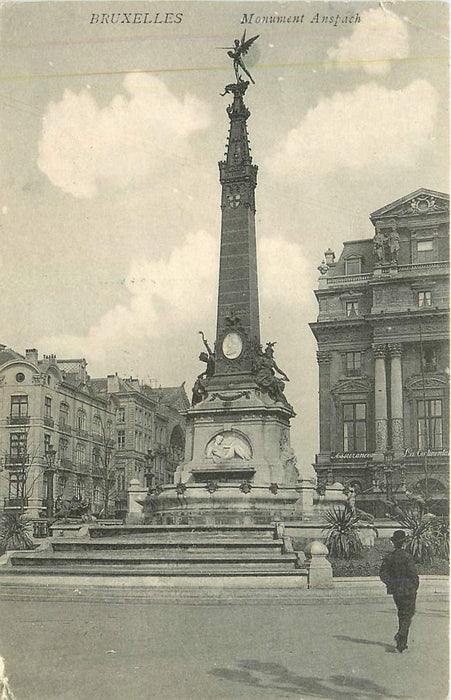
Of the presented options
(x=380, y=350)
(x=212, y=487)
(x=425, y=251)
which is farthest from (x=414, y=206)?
(x=212, y=487)

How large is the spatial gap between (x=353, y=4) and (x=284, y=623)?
411 inches

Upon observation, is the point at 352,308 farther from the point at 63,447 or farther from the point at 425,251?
the point at 63,447

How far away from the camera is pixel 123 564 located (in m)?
19.5

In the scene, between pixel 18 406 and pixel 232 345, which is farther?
pixel 18 406

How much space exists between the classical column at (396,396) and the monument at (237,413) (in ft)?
58.8

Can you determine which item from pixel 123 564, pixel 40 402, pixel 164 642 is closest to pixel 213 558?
pixel 123 564

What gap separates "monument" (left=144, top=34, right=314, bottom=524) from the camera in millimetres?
29547

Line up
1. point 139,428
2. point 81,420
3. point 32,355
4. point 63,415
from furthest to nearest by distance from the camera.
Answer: point 139,428
point 81,420
point 63,415
point 32,355

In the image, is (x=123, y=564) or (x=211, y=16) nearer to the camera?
(x=211, y=16)

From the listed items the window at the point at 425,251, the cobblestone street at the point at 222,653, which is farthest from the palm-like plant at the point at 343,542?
the window at the point at 425,251

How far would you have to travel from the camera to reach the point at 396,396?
5147cm

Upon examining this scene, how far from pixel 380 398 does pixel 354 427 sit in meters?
2.85

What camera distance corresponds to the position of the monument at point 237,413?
29547mm

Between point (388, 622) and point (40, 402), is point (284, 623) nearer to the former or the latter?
point (388, 622)
